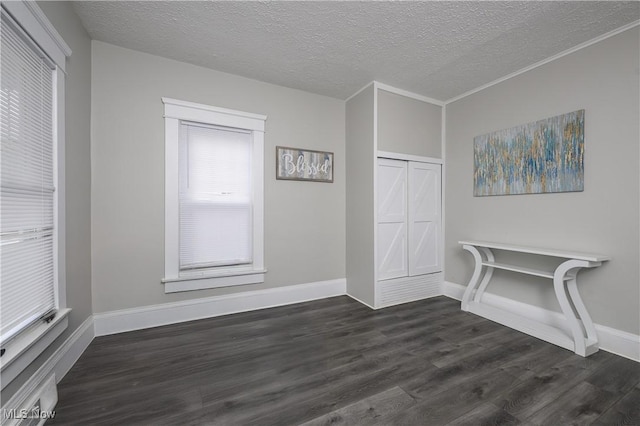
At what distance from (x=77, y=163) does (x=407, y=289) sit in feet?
12.0

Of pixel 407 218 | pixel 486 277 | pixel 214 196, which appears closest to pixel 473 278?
pixel 486 277

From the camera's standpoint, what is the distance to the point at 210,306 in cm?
287

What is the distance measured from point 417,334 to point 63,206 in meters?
3.09

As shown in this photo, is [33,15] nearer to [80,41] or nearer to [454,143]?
[80,41]

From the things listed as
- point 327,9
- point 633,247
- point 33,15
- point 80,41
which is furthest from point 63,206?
point 633,247

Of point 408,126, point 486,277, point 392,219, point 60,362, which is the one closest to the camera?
point 60,362

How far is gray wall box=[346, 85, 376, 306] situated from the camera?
3238 mm

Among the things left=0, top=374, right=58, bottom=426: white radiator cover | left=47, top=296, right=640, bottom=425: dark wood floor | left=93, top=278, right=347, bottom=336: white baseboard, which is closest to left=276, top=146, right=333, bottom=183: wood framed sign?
left=93, top=278, right=347, bottom=336: white baseboard

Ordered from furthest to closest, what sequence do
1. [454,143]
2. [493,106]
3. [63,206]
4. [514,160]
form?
[454,143] → [493,106] → [514,160] → [63,206]

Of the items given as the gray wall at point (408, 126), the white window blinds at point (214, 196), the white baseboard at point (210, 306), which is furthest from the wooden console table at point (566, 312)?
the white window blinds at point (214, 196)

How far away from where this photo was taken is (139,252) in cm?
258

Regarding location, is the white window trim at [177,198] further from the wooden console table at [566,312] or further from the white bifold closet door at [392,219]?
the wooden console table at [566,312]

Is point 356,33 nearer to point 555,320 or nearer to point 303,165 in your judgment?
point 303,165

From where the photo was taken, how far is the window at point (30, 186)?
4.37ft
